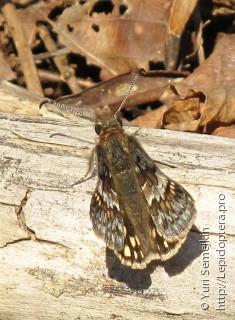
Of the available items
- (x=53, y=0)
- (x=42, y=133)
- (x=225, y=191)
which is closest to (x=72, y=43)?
(x=53, y=0)

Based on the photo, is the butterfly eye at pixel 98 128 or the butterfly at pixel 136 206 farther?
the butterfly eye at pixel 98 128

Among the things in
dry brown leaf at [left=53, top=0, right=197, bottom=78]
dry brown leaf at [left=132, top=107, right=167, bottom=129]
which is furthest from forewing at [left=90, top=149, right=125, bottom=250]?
dry brown leaf at [left=53, top=0, right=197, bottom=78]

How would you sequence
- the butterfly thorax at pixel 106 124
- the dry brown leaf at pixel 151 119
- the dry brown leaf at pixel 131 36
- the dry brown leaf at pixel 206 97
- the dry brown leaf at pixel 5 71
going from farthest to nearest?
the dry brown leaf at pixel 5 71 → the dry brown leaf at pixel 131 36 → the dry brown leaf at pixel 151 119 → the dry brown leaf at pixel 206 97 → the butterfly thorax at pixel 106 124

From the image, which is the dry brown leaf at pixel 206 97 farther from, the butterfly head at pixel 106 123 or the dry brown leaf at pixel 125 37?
the butterfly head at pixel 106 123

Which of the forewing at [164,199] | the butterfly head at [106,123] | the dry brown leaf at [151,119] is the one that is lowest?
the dry brown leaf at [151,119]

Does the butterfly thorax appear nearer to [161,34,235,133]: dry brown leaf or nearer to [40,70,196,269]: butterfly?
[40,70,196,269]: butterfly

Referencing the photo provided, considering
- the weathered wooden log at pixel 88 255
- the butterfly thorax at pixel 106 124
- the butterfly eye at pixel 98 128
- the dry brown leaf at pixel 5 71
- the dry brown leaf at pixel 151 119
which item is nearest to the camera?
the weathered wooden log at pixel 88 255

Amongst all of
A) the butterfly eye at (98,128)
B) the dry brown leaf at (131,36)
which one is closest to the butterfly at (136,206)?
the butterfly eye at (98,128)
